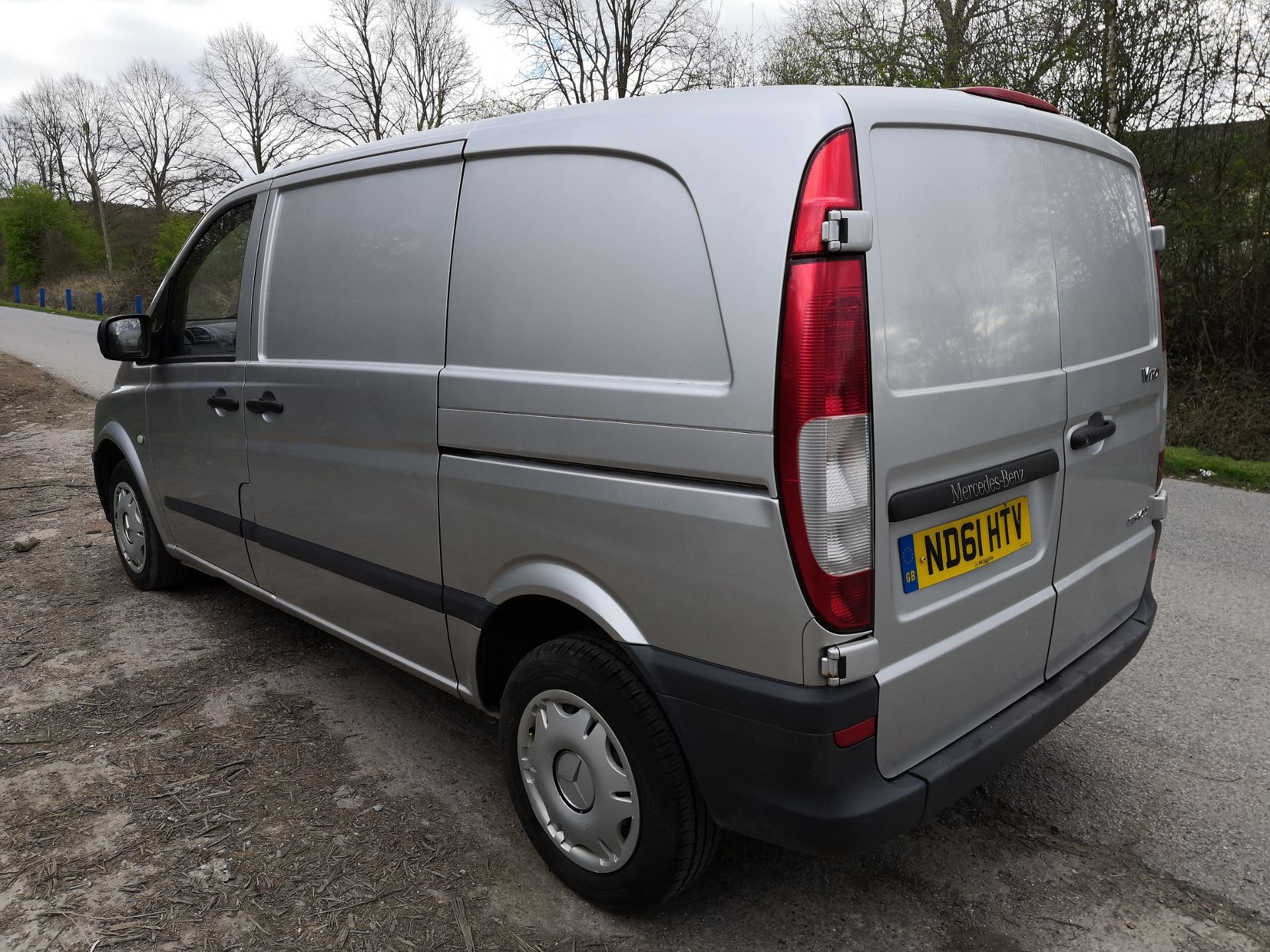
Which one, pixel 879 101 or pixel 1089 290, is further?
pixel 1089 290

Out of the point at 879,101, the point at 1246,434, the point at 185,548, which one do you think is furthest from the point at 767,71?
the point at 879,101

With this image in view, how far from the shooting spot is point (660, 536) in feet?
6.67

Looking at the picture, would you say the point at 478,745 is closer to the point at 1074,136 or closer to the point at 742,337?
the point at 742,337

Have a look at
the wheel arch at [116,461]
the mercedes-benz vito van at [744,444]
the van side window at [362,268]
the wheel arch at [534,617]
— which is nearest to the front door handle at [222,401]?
the van side window at [362,268]

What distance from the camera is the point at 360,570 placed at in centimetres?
303

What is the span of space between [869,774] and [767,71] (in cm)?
1540

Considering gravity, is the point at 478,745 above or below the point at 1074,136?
below

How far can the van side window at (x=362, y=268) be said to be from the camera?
8.69 feet

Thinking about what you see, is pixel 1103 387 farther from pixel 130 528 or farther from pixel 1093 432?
pixel 130 528

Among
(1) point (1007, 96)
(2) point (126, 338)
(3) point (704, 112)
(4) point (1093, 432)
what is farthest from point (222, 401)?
(4) point (1093, 432)

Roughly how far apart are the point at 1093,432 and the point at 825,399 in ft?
3.35

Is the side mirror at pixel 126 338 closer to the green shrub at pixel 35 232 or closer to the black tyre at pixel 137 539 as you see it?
the black tyre at pixel 137 539

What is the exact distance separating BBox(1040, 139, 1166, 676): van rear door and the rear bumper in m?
0.62

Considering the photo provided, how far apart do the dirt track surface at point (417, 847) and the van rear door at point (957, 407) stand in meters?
0.55
